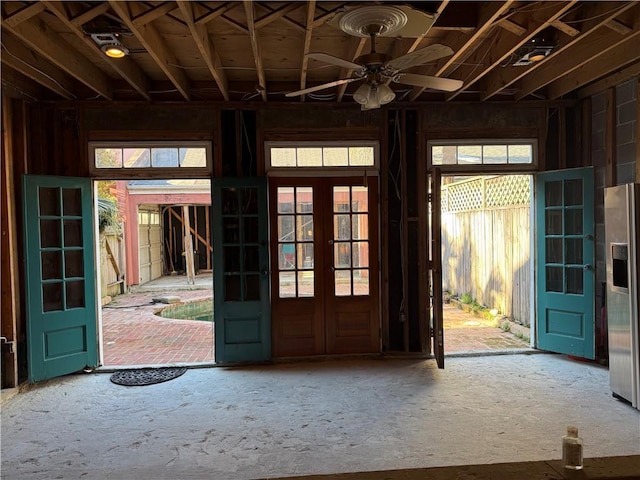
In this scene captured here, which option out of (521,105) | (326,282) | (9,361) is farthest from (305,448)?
(521,105)

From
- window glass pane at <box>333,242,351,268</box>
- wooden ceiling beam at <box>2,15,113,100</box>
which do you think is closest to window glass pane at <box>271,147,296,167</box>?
window glass pane at <box>333,242,351,268</box>

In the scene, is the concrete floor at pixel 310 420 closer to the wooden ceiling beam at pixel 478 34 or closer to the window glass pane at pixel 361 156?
the window glass pane at pixel 361 156

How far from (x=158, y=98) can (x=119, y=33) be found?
1624 mm

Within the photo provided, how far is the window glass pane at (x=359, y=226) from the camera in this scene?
5113 mm

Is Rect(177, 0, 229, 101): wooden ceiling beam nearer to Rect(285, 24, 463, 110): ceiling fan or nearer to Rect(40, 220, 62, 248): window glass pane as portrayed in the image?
Rect(285, 24, 463, 110): ceiling fan

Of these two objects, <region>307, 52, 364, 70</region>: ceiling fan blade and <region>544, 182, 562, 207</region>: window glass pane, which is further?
<region>544, 182, 562, 207</region>: window glass pane

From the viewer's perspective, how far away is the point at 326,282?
5102mm

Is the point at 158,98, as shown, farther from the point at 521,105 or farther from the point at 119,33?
the point at 521,105

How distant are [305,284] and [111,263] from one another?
7051 mm

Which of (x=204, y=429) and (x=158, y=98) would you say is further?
(x=158, y=98)

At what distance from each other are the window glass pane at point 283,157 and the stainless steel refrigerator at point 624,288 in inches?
120

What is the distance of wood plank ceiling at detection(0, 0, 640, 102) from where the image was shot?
3084 millimetres

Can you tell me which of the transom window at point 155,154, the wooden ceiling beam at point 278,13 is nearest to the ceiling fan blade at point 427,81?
the wooden ceiling beam at point 278,13

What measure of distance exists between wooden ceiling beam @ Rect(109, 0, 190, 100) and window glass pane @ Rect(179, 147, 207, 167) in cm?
55
